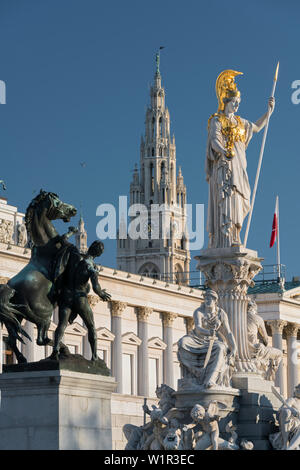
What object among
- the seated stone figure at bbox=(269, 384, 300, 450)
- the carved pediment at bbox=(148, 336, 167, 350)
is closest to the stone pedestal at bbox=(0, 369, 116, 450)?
the seated stone figure at bbox=(269, 384, 300, 450)

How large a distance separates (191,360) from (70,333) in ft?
169

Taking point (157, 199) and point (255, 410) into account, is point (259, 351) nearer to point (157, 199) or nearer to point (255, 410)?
point (255, 410)

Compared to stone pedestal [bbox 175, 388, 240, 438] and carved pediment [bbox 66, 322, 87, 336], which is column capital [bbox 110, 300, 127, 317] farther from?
stone pedestal [bbox 175, 388, 240, 438]

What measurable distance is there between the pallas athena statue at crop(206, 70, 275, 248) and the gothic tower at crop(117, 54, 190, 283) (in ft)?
424

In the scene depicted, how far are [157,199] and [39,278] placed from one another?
142348 millimetres

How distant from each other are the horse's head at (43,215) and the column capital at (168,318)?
66795 mm

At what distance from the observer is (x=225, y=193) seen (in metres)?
28.4

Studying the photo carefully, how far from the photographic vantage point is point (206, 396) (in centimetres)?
2569

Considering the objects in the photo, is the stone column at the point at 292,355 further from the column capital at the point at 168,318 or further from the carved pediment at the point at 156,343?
the carved pediment at the point at 156,343

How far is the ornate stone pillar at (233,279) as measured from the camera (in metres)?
27.8

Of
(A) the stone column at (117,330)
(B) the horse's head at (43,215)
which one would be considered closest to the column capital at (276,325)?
(A) the stone column at (117,330)
